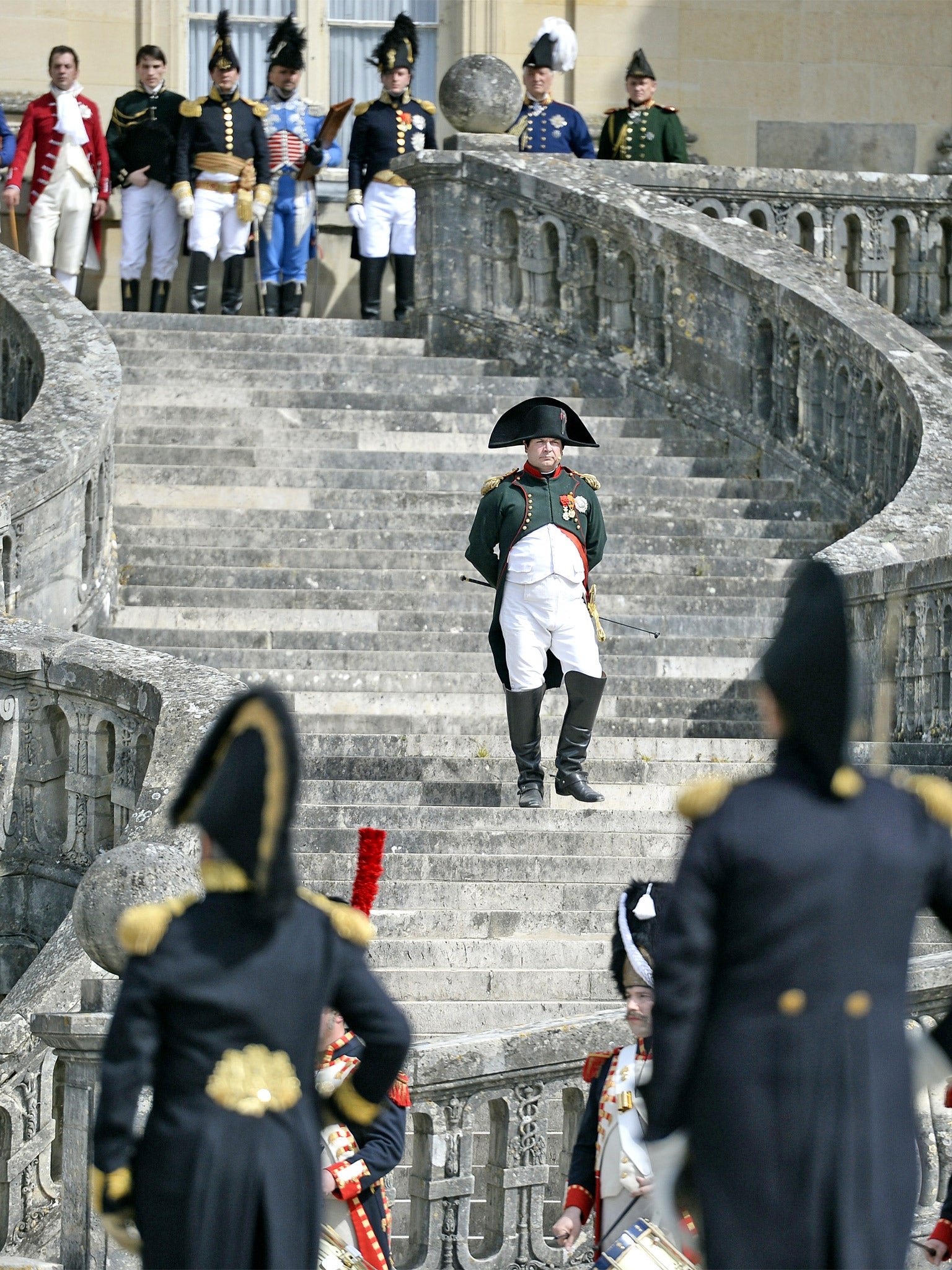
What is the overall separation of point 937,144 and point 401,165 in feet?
19.2

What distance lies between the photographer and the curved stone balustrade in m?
10.8

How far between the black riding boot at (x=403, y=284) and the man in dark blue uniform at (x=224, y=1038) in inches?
463

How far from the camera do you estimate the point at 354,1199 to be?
16.8ft

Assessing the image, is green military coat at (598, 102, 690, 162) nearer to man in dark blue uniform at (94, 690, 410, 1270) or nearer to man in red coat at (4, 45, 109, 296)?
man in red coat at (4, 45, 109, 296)

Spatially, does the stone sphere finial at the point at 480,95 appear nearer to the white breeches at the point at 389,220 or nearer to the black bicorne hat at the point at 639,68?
the white breeches at the point at 389,220

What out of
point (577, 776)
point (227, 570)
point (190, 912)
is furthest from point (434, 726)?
point (190, 912)

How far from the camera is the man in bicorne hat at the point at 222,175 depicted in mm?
15758

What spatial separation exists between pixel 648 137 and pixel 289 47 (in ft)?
8.40

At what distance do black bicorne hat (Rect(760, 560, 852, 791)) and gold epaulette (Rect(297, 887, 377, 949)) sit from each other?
0.85 meters

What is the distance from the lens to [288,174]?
16.4 m

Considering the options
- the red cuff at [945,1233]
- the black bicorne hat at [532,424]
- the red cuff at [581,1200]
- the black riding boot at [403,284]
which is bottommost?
the red cuff at [581,1200]

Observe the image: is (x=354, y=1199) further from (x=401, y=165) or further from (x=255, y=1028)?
(x=401, y=165)

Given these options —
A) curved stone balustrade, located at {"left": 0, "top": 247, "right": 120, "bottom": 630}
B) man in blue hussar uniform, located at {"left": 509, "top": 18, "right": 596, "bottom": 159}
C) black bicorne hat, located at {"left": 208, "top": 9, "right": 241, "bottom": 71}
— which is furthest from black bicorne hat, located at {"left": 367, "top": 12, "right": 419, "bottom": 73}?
curved stone balustrade, located at {"left": 0, "top": 247, "right": 120, "bottom": 630}

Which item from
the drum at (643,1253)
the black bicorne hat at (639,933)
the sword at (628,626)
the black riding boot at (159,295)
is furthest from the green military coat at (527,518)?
the black riding boot at (159,295)
